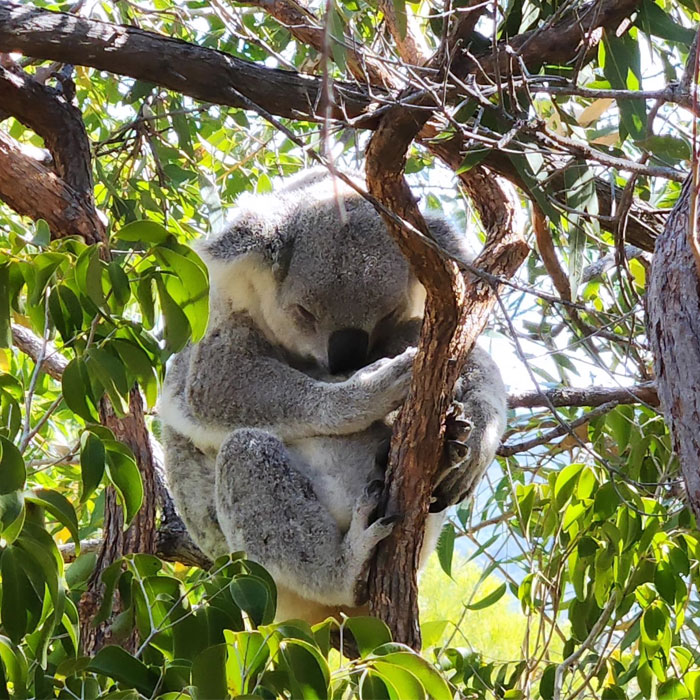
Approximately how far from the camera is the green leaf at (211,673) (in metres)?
1.10

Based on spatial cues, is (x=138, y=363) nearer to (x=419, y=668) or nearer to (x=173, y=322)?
(x=173, y=322)

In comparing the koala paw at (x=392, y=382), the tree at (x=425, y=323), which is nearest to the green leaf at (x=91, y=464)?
the tree at (x=425, y=323)

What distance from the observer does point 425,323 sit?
2002 millimetres

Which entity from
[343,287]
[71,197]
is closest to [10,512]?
[343,287]

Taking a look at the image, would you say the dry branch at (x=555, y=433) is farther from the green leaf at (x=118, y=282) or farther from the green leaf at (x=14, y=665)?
the green leaf at (x=14, y=665)

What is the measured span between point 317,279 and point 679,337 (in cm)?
147

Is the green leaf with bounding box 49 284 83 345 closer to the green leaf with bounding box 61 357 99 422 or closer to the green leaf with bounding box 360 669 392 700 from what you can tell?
the green leaf with bounding box 61 357 99 422

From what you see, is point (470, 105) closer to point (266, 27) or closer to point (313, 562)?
point (313, 562)

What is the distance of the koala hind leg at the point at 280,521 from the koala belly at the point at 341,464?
3 cm

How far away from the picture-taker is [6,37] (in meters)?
1.82

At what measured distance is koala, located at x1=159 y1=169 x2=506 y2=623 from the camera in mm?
2412

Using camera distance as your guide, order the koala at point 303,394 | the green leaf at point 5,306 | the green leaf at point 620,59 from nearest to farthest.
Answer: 1. the green leaf at point 5,306
2. the green leaf at point 620,59
3. the koala at point 303,394

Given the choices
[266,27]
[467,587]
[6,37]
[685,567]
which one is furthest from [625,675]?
[467,587]

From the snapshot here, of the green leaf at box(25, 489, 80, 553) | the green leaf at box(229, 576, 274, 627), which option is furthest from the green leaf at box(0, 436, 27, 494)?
the green leaf at box(229, 576, 274, 627)
